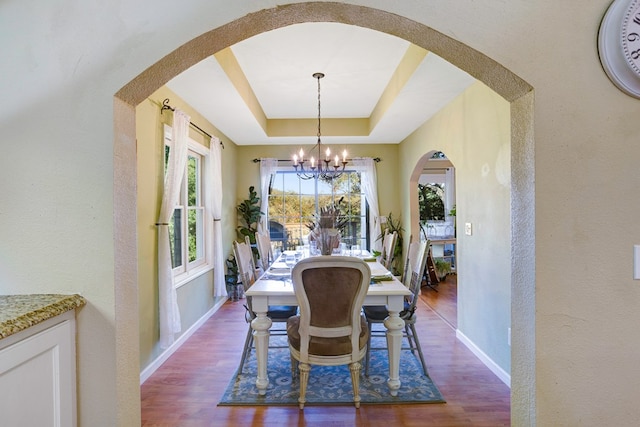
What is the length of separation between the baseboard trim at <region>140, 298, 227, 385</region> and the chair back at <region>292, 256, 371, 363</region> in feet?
4.53

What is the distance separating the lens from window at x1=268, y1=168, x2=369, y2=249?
18.6ft

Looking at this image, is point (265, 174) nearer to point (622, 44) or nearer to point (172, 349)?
point (172, 349)

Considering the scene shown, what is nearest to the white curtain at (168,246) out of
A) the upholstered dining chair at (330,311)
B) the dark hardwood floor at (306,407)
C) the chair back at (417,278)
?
the dark hardwood floor at (306,407)

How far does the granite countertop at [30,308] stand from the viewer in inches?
33.6

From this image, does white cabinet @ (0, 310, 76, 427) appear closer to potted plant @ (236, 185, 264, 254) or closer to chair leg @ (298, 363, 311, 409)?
chair leg @ (298, 363, 311, 409)

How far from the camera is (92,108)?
1075 millimetres

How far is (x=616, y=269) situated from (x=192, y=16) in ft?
5.35

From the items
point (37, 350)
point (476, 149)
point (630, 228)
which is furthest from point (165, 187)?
point (630, 228)

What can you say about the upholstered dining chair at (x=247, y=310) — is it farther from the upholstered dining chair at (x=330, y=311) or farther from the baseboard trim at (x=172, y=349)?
the baseboard trim at (x=172, y=349)

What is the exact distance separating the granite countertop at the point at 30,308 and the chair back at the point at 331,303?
1075mm

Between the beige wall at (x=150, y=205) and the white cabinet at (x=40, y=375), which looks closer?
the white cabinet at (x=40, y=375)

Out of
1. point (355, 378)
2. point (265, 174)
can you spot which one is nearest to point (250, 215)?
point (265, 174)

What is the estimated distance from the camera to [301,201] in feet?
18.7

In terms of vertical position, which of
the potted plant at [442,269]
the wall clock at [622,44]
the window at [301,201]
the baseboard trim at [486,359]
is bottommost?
the baseboard trim at [486,359]
